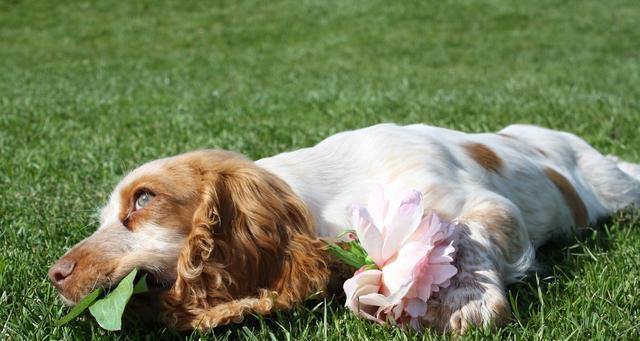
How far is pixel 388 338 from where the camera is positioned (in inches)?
121

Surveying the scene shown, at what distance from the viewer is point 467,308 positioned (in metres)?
3.15

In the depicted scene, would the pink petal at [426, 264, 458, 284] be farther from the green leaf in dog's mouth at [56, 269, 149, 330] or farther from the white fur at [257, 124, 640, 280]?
the green leaf in dog's mouth at [56, 269, 149, 330]

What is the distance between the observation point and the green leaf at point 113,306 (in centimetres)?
301

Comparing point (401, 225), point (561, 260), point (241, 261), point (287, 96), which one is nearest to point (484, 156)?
point (561, 260)

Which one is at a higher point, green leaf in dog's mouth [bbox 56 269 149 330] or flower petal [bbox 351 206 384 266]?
flower petal [bbox 351 206 384 266]

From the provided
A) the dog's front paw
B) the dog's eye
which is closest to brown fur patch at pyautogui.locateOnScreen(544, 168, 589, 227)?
the dog's front paw

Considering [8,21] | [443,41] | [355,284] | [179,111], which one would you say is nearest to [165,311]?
[355,284]

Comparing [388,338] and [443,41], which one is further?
[443,41]

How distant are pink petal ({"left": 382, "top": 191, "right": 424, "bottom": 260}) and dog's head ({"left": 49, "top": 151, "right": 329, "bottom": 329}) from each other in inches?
12.3

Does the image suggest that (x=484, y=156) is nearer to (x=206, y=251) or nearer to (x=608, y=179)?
(x=608, y=179)

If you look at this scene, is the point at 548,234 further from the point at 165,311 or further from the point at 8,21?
the point at 8,21

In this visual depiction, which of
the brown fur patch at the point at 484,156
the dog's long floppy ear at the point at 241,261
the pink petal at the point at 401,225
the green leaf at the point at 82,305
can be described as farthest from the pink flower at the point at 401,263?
the brown fur patch at the point at 484,156

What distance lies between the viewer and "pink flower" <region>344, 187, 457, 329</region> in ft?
10.3

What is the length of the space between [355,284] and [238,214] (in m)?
0.60
